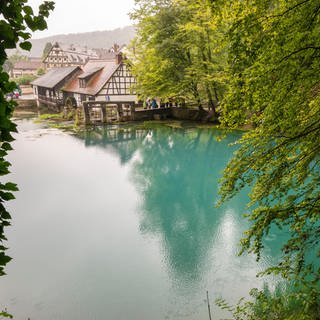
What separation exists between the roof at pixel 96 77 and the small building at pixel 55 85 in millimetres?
1000

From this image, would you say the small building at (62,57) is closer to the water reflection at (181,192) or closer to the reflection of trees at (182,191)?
the water reflection at (181,192)

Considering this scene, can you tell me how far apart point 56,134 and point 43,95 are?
2061cm

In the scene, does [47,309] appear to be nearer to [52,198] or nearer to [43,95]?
[52,198]

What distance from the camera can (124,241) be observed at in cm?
964

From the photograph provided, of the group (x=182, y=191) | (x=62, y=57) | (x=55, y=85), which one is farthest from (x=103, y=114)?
(x=62, y=57)

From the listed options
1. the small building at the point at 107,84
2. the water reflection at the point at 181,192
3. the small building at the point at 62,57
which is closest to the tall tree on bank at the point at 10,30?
the water reflection at the point at 181,192

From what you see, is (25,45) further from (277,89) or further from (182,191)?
(182,191)

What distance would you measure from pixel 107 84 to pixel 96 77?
10.1ft

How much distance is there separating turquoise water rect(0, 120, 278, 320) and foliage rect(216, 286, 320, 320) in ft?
1.49

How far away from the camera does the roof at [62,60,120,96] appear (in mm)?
33534

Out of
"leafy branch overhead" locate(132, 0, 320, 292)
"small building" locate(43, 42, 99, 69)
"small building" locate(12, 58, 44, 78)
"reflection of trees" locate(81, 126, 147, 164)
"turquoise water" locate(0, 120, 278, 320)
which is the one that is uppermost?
"small building" locate(43, 42, 99, 69)

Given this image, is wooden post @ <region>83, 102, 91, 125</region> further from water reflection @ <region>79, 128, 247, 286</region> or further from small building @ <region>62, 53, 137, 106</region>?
small building @ <region>62, 53, 137, 106</region>

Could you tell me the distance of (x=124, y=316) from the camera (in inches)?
254

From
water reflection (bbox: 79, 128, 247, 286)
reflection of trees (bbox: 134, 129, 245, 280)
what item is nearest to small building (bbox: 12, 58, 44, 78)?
water reflection (bbox: 79, 128, 247, 286)
